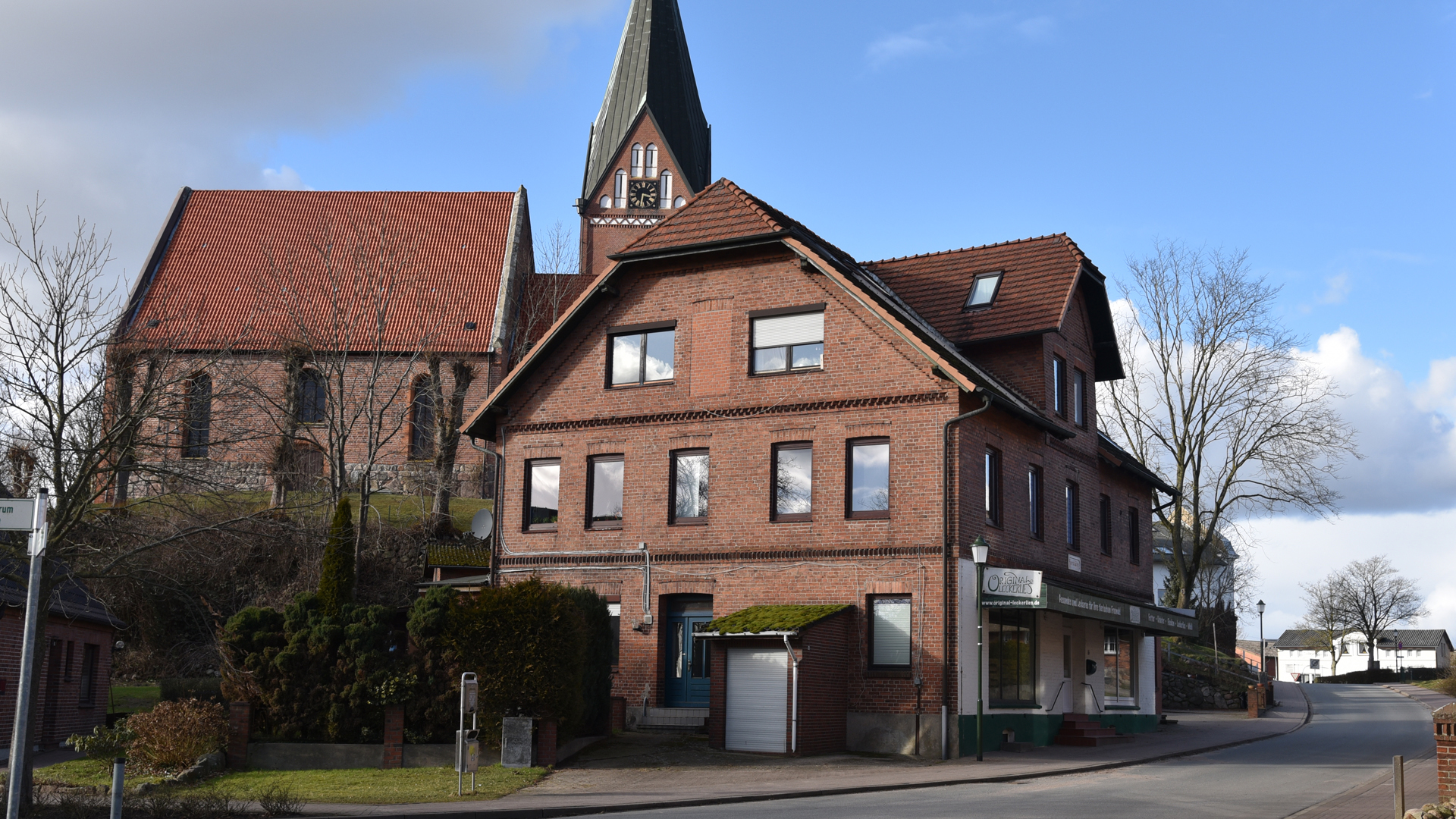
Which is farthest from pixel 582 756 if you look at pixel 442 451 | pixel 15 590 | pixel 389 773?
pixel 442 451

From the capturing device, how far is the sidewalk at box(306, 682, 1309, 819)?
649 inches

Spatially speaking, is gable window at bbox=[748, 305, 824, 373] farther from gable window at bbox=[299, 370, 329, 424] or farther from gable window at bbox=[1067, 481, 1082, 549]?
gable window at bbox=[299, 370, 329, 424]

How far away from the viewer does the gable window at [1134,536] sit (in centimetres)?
3409

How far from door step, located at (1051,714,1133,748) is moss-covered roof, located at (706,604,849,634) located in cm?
641

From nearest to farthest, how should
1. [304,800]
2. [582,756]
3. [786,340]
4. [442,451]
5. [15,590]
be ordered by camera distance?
[304,800] → [582,756] → [15,590] → [786,340] → [442,451]

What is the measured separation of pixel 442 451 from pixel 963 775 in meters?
26.8

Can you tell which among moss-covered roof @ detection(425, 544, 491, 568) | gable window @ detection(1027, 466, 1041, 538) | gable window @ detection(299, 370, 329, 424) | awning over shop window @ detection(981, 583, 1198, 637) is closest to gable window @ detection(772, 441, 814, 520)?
awning over shop window @ detection(981, 583, 1198, 637)

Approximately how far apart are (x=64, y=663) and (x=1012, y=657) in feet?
61.1

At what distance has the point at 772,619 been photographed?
2330 cm

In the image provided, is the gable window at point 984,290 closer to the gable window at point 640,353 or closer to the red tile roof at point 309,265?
the gable window at point 640,353

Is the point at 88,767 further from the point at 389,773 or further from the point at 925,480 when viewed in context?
the point at 925,480

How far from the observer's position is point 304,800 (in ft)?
57.0

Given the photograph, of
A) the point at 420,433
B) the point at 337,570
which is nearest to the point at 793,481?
the point at 337,570

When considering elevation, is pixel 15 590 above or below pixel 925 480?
below
